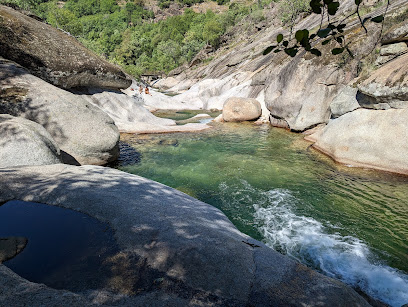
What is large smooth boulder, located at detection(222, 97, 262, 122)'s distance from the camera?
20.5 metres

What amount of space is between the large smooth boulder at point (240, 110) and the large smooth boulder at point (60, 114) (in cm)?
1242

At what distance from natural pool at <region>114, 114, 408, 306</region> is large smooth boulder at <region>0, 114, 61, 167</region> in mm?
3743

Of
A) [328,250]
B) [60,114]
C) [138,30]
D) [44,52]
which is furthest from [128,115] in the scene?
[138,30]

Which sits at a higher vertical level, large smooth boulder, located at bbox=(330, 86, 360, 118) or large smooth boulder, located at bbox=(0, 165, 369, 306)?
large smooth boulder, located at bbox=(330, 86, 360, 118)

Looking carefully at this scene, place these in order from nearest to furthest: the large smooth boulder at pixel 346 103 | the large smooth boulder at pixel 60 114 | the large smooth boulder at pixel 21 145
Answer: the large smooth boulder at pixel 21 145 < the large smooth boulder at pixel 60 114 < the large smooth boulder at pixel 346 103

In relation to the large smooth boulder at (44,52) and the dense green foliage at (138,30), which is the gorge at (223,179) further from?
the dense green foliage at (138,30)

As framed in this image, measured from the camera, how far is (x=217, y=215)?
5195 millimetres

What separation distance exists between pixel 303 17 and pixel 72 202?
5550cm

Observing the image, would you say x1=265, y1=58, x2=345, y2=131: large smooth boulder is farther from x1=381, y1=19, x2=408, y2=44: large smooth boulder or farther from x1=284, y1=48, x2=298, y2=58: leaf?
x1=284, y1=48, x2=298, y2=58: leaf

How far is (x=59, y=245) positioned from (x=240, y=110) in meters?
18.4

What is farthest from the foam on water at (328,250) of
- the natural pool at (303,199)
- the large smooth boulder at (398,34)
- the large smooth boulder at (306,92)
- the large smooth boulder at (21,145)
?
the large smooth boulder at (306,92)

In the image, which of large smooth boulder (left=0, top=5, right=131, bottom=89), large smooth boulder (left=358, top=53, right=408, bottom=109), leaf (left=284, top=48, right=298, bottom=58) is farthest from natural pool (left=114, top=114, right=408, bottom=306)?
large smooth boulder (left=0, top=5, right=131, bottom=89)

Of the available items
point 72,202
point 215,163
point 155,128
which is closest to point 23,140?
point 72,202

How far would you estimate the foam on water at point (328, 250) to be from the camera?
464 cm
